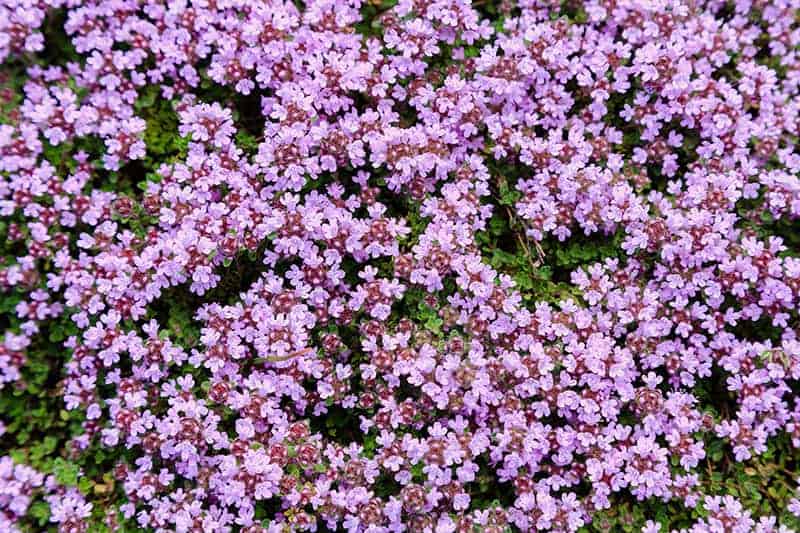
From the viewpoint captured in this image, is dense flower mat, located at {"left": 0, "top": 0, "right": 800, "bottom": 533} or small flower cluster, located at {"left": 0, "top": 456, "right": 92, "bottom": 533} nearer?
small flower cluster, located at {"left": 0, "top": 456, "right": 92, "bottom": 533}

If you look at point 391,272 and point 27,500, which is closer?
point 27,500

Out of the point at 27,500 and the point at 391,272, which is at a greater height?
the point at 391,272

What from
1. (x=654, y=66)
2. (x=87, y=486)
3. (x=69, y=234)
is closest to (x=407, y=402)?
(x=87, y=486)

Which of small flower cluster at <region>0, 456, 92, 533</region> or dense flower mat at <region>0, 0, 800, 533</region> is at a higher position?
dense flower mat at <region>0, 0, 800, 533</region>

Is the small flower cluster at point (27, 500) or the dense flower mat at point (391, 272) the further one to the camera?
the dense flower mat at point (391, 272)

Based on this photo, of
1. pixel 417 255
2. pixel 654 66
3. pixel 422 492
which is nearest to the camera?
pixel 422 492

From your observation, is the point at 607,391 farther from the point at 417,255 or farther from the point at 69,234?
the point at 69,234

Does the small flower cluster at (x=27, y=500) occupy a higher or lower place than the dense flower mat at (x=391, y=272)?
lower

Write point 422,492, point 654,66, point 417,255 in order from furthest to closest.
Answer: point 654,66, point 417,255, point 422,492
